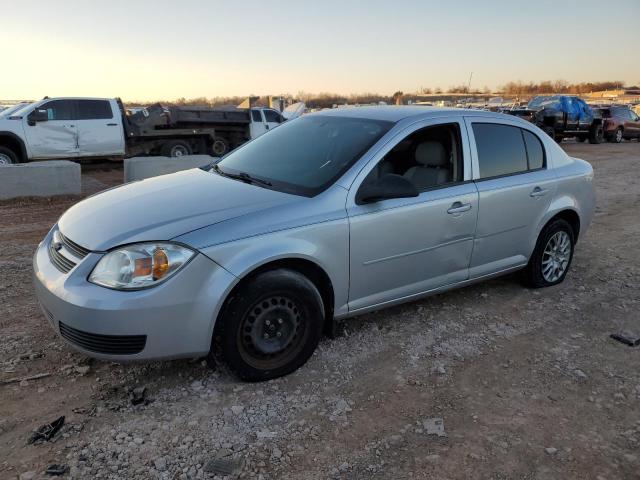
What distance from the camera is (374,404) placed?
3.13m

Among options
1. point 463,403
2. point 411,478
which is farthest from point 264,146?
point 411,478

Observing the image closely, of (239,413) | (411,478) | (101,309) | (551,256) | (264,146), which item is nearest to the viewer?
(411,478)

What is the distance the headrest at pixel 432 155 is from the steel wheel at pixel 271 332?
1662 mm

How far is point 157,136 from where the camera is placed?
47.0ft

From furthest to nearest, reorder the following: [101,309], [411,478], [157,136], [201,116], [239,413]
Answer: [201,116]
[157,136]
[239,413]
[101,309]
[411,478]

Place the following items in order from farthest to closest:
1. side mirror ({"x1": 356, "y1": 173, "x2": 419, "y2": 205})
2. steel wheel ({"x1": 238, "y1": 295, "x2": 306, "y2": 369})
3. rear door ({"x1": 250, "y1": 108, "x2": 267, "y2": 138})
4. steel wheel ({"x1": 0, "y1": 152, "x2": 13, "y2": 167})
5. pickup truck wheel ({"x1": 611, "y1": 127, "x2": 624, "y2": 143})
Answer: pickup truck wheel ({"x1": 611, "y1": 127, "x2": 624, "y2": 143}) → rear door ({"x1": 250, "y1": 108, "x2": 267, "y2": 138}) → steel wheel ({"x1": 0, "y1": 152, "x2": 13, "y2": 167}) → side mirror ({"x1": 356, "y1": 173, "x2": 419, "y2": 205}) → steel wheel ({"x1": 238, "y1": 295, "x2": 306, "y2": 369})

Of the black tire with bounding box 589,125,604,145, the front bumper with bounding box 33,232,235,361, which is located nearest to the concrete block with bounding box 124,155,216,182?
the front bumper with bounding box 33,232,235,361

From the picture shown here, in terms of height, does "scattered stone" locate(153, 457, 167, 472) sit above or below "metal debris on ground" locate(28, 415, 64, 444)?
below

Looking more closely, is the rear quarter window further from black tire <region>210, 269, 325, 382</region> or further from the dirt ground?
black tire <region>210, 269, 325, 382</region>

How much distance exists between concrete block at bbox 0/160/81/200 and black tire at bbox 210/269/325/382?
7.37 metres

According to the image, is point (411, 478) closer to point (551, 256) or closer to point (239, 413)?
point (239, 413)

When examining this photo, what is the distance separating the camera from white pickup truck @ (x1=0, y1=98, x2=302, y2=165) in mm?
11930

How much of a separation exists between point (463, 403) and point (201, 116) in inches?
Answer: 541

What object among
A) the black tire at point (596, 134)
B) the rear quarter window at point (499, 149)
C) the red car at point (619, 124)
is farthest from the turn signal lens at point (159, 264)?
the red car at point (619, 124)
